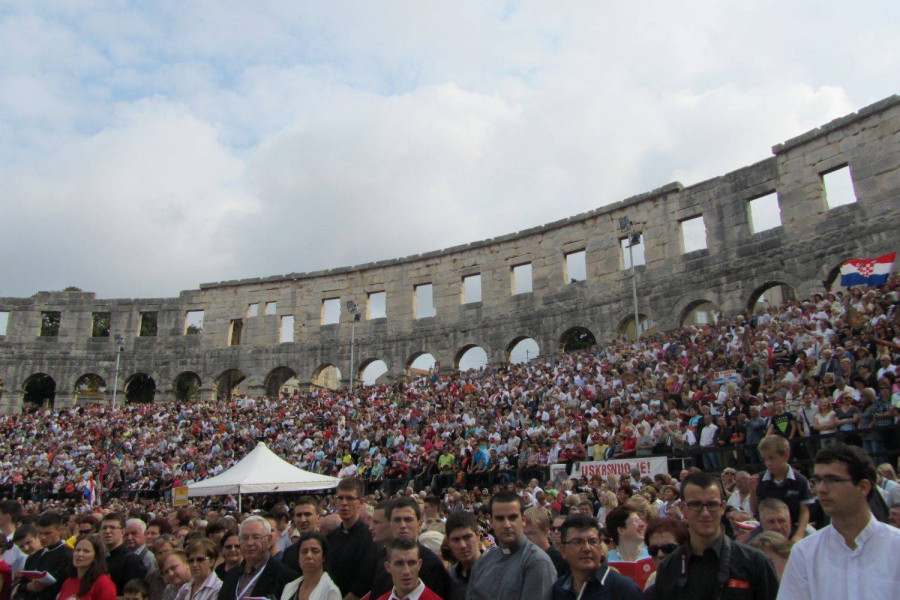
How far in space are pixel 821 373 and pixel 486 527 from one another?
8.20 metres

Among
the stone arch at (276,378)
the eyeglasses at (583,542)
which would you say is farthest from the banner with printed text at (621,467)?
the stone arch at (276,378)

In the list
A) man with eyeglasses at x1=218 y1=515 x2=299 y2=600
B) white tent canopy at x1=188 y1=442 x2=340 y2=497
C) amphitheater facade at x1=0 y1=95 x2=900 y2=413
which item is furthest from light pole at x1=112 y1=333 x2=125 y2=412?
man with eyeglasses at x1=218 y1=515 x2=299 y2=600

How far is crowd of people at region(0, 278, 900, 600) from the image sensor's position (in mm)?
3867

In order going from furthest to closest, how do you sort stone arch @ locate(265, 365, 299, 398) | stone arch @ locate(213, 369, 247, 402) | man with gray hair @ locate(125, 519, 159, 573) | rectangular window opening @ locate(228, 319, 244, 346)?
rectangular window opening @ locate(228, 319, 244, 346) → stone arch @ locate(213, 369, 247, 402) → stone arch @ locate(265, 365, 299, 398) → man with gray hair @ locate(125, 519, 159, 573)

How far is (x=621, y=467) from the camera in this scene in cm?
1336

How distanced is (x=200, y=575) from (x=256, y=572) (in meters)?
0.73

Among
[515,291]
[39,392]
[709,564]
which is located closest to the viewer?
[709,564]

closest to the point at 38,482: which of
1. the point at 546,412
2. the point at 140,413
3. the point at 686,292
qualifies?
the point at 140,413

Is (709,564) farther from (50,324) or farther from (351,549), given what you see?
→ (50,324)

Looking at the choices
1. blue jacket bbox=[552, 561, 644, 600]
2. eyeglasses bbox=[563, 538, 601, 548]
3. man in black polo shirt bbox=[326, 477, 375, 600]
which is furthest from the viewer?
man in black polo shirt bbox=[326, 477, 375, 600]

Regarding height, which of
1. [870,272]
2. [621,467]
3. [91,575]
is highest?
[870,272]

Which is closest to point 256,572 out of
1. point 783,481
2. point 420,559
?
point 420,559

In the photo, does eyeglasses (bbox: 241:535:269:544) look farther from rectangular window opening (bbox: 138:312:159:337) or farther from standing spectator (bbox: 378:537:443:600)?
rectangular window opening (bbox: 138:312:159:337)

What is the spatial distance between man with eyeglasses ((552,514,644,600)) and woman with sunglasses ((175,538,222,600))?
3.18 meters
